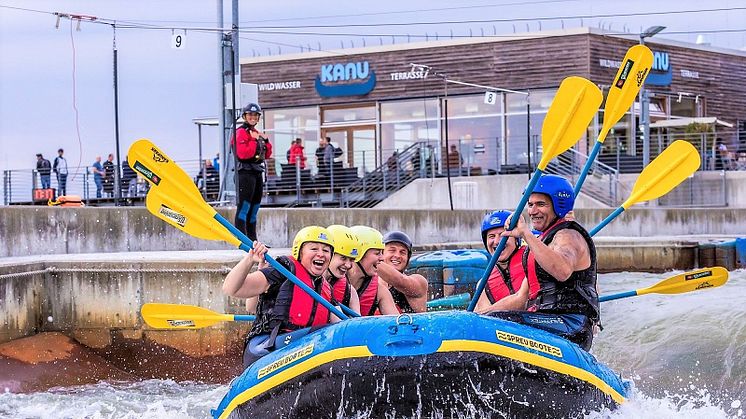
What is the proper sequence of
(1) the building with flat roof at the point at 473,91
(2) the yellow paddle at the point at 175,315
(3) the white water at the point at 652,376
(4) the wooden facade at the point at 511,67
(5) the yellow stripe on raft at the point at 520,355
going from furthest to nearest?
(4) the wooden facade at the point at 511,67, (1) the building with flat roof at the point at 473,91, (3) the white water at the point at 652,376, (2) the yellow paddle at the point at 175,315, (5) the yellow stripe on raft at the point at 520,355

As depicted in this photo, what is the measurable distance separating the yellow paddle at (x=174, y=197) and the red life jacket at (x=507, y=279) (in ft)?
5.61

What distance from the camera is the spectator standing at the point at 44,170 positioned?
84.2ft

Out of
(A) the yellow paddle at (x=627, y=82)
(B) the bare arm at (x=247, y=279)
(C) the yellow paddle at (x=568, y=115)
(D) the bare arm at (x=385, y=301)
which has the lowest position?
(D) the bare arm at (x=385, y=301)

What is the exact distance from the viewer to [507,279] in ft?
25.1

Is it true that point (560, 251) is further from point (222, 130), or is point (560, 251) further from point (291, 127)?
point (291, 127)

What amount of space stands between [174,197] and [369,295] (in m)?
1.47

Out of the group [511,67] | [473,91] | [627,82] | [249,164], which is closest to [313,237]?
[627,82]

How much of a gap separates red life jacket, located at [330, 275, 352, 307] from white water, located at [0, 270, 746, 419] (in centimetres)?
187

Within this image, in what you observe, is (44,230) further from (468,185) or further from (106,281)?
(468,185)

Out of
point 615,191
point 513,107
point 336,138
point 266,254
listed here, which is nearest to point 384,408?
point 266,254

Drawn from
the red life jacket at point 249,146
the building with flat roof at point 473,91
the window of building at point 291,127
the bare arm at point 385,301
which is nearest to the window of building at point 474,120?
the building with flat roof at point 473,91

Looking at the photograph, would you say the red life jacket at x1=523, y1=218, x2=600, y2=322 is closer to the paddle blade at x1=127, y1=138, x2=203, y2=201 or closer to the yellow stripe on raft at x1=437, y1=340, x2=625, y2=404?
the yellow stripe on raft at x1=437, y1=340, x2=625, y2=404

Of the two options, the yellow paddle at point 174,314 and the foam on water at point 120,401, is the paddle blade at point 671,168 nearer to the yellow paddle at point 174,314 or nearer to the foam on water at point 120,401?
the yellow paddle at point 174,314

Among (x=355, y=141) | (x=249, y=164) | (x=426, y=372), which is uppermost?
(x=355, y=141)
